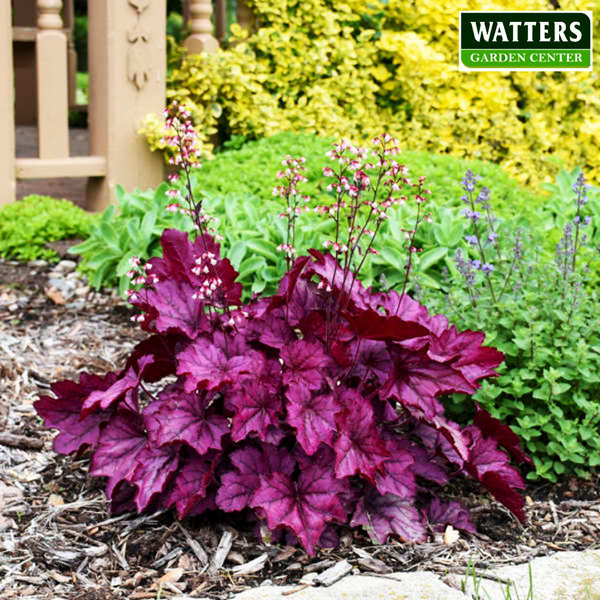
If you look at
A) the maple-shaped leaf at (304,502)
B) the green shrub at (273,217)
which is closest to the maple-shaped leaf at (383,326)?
the maple-shaped leaf at (304,502)

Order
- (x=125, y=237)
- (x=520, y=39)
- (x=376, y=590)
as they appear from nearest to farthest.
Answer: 1. (x=376, y=590)
2. (x=125, y=237)
3. (x=520, y=39)

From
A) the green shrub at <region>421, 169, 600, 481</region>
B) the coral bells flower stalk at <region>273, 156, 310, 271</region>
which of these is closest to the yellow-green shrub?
the green shrub at <region>421, 169, 600, 481</region>

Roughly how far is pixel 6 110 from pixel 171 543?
3.48 meters

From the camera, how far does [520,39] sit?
6156mm

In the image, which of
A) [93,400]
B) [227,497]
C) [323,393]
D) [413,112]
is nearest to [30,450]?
[93,400]

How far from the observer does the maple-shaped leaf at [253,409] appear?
2.23 m

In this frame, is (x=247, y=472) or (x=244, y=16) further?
(x=244, y=16)

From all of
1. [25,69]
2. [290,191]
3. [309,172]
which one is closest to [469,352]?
[290,191]

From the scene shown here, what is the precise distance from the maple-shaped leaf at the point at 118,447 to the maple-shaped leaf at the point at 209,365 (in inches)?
11.5

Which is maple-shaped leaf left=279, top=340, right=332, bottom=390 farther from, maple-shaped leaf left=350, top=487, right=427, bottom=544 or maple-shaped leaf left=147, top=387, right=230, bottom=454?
maple-shaped leaf left=350, top=487, right=427, bottom=544

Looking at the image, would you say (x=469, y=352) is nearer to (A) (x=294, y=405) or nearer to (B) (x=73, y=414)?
(A) (x=294, y=405)

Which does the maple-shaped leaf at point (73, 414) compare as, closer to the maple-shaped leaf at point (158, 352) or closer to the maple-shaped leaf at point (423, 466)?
the maple-shaped leaf at point (158, 352)

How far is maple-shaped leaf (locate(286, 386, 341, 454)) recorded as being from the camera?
2195mm

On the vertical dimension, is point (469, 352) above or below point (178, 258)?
below
